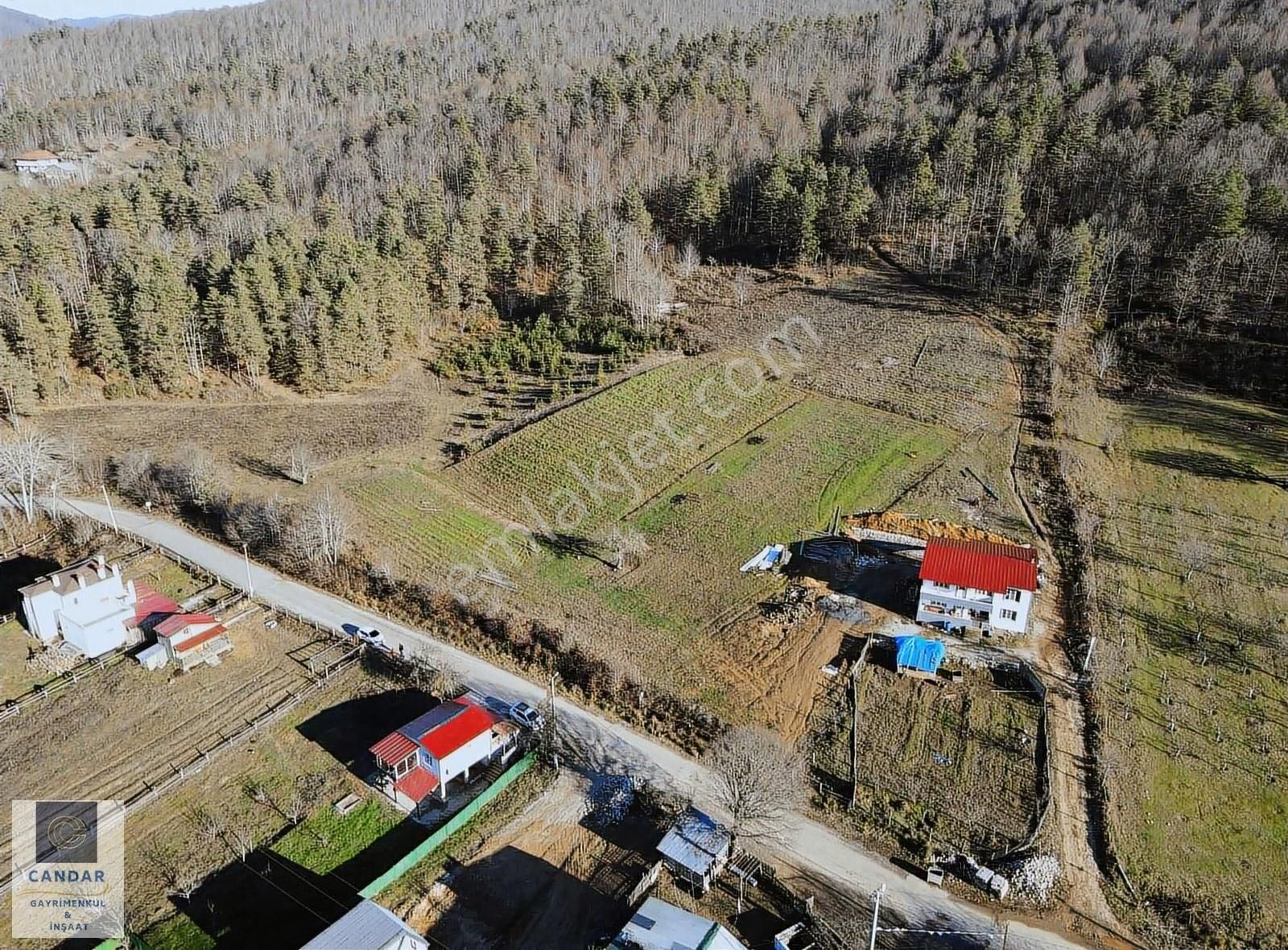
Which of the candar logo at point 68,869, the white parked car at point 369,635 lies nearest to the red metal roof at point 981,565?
the white parked car at point 369,635

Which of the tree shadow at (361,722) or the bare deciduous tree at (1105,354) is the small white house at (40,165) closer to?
the tree shadow at (361,722)

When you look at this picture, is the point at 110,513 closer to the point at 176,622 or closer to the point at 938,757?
the point at 176,622

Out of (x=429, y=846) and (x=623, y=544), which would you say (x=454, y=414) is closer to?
(x=623, y=544)

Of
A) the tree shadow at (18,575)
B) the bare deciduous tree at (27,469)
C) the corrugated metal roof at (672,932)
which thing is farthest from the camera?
the bare deciduous tree at (27,469)

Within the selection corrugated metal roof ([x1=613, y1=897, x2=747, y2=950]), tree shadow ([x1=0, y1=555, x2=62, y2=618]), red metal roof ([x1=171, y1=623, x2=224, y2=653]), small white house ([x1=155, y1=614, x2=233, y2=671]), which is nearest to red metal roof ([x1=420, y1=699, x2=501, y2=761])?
corrugated metal roof ([x1=613, y1=897, x2=747, y2=950])

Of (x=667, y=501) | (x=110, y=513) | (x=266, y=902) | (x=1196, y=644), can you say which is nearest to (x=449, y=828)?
(x=266, y=902)

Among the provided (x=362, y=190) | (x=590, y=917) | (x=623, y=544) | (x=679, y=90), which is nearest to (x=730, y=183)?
(x=679, y=90)

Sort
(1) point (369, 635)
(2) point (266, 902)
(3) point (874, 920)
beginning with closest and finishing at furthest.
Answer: (3) point (874, 920), (2) point (266, 902), (1) point (369, 635)
